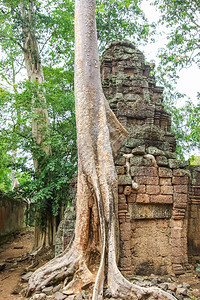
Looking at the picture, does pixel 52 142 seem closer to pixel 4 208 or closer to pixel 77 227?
pixel 77 227

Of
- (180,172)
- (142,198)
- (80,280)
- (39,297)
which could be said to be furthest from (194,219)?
(39,297)

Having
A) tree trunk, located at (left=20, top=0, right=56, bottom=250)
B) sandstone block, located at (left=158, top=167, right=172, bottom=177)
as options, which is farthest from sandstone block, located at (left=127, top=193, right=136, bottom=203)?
tree trunk, located at (left=20, top=0, right=56, bottom=250)

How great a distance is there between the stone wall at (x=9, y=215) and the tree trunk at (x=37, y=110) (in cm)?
195

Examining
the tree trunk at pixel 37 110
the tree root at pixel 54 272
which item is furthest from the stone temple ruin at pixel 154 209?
the tree trunk at pixel 37 110

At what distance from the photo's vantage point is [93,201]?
4035mm

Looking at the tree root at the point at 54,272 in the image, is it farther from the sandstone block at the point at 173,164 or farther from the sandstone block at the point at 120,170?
the sandstone block at the point at 173,164

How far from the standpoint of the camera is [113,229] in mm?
3740

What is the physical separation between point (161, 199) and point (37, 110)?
396 cm

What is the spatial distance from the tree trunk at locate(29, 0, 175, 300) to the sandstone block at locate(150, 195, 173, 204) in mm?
746

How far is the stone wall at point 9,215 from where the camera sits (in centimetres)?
889

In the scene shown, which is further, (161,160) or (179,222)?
(161,160)

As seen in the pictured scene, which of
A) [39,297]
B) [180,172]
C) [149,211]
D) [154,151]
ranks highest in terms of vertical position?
[154,151]

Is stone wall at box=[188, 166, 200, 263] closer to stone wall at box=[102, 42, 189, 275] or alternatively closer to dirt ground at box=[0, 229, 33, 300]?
stone wall at box=[102, 42, 189, 275]

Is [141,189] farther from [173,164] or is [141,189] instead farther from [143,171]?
[173,164]
